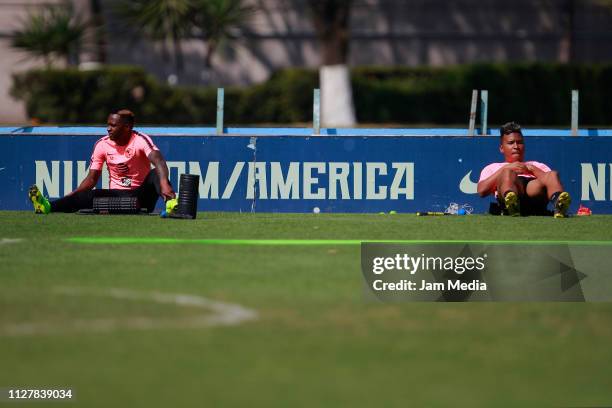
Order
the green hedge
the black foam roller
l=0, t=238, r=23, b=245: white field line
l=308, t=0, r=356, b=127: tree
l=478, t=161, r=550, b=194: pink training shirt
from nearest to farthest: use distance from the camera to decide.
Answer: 1. l=0, t=238, r=23, b=245: white field line
2. the black foam roller
3. l=478, t=161, r=550, b=194: pink training shirt
4. l=308, t=0, r=356, b=127: tree
5. the green hedge

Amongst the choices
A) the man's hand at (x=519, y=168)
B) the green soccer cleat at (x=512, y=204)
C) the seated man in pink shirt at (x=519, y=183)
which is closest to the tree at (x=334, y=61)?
the seated man in pink shirt at (x=519, y=183)

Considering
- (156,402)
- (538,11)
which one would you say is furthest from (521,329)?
(538,11)

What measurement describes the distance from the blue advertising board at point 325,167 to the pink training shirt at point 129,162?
1283 millimetres

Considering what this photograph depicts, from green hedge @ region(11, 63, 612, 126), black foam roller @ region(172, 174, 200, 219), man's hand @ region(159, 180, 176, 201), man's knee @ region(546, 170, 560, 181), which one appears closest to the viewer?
black foam roller @ region(172, 174, 200, 219)

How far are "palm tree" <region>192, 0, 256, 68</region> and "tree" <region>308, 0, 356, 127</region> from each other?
2.66m

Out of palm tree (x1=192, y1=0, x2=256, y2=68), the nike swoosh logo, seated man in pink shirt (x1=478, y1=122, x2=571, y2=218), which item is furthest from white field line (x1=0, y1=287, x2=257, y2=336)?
palm tree (x1=192, y1=0, x2=256, y2=68)

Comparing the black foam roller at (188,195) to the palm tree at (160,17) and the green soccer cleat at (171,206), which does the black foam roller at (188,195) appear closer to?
the green soccer cleat at (171,206)

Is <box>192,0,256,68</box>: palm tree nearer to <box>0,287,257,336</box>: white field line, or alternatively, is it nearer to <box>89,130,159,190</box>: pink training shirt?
<box>89,130,159,190</box>: pink training shirt

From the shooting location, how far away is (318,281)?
30.3ft

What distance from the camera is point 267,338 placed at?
699cm

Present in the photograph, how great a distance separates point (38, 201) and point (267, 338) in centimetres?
954

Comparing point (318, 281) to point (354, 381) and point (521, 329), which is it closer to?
point (521, 329)

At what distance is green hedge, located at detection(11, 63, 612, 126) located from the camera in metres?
40.8
